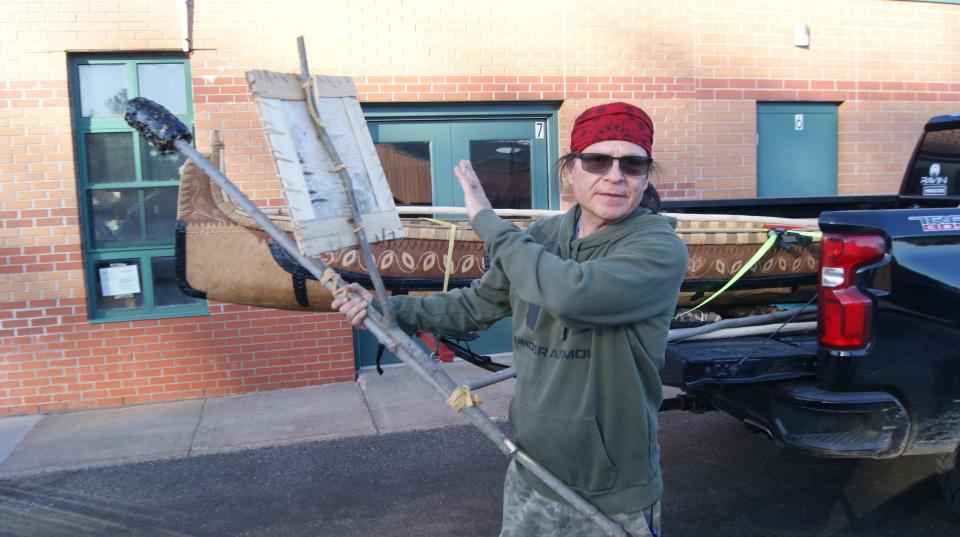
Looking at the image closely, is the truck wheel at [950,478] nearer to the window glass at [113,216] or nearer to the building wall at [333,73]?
the building wall at [333,73]

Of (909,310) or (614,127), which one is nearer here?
(614,127)

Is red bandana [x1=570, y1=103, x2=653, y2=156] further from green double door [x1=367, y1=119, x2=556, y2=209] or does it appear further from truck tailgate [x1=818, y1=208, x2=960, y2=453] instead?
green double door [x1=367, y1=119, x2=556, y2=209]

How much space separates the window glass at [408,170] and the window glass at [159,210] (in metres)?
1.84

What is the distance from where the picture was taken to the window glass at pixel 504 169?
7.32 metres

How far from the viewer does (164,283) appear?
22.1ft

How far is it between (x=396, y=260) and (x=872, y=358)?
2.17m

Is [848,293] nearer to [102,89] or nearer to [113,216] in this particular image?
[113,216]

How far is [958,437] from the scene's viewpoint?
342 centimetres

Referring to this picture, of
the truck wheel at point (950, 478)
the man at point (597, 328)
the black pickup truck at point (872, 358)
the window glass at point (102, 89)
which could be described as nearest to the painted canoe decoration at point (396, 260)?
the black pickup truck at point (872, 358)

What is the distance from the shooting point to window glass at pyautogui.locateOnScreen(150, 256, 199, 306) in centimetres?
671

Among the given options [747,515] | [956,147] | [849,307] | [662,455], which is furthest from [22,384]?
[956,147]

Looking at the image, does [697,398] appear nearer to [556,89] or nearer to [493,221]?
[493,221]

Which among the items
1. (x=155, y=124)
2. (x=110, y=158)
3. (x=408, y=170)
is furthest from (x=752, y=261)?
(x=110, y=158)

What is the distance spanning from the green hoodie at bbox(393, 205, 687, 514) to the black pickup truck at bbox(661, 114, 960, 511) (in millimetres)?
1496
